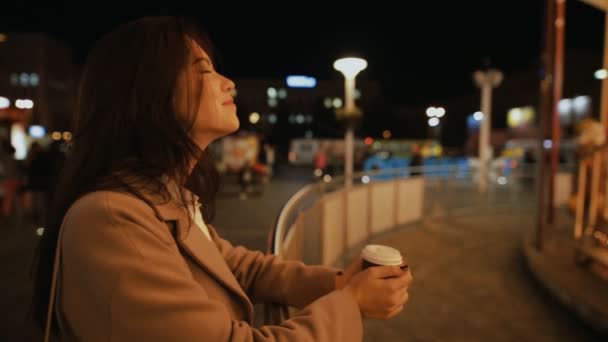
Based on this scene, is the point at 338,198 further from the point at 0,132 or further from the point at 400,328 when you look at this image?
the point at 0,132

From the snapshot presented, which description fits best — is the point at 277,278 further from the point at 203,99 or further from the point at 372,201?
the point at 372,201

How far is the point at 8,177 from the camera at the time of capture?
8516mm

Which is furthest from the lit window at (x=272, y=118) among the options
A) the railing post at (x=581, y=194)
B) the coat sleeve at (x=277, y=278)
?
the coat sleeve at (x=277, y=278)

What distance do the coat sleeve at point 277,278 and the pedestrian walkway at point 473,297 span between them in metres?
2.45

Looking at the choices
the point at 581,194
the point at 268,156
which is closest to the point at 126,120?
the point at 581,194

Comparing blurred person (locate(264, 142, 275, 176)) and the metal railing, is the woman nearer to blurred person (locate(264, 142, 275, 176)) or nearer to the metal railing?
the metal railing

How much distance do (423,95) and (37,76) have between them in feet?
137

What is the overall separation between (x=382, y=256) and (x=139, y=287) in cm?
63

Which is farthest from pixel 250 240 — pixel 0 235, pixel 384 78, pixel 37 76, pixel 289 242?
pixel 37 76

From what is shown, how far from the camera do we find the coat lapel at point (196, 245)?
95cm

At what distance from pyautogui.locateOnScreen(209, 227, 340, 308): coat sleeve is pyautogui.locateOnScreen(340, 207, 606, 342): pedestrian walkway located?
2.45 meters

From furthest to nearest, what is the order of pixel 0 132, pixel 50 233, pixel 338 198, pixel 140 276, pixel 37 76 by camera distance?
pixel 37 76
pixel 0 132
pixel 338 198
pixel 50 233
pixel 140 276

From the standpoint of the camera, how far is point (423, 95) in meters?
16.8

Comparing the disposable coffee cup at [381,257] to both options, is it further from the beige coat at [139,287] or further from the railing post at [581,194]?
the railing post at [581,194]
